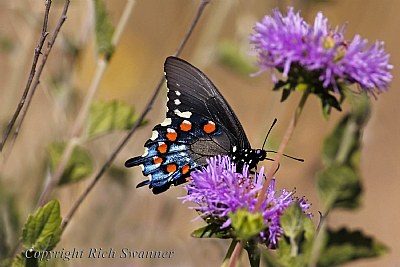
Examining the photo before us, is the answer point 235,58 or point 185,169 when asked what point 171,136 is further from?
point 235,58

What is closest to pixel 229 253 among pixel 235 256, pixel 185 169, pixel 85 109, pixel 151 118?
pixel 235 256

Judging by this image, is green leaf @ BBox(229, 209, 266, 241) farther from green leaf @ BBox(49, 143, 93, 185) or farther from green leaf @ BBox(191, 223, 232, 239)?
green leaf @ BBox(49, 143, 93, 185)

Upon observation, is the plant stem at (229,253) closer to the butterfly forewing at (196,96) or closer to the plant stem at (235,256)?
the plant stem at (235,256)

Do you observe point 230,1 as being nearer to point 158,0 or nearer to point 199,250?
point 199,250

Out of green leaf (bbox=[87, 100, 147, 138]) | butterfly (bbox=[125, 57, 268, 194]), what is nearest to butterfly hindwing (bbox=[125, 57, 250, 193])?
butterfly (bbox=[125, 57, 268, 194])

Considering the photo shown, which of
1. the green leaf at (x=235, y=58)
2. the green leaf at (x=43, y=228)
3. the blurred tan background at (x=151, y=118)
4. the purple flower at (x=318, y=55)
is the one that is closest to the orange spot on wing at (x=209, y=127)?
the purple flower at (x=318, y=55)

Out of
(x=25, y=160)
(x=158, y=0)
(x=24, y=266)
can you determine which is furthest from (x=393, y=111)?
(x=24, y=266)
